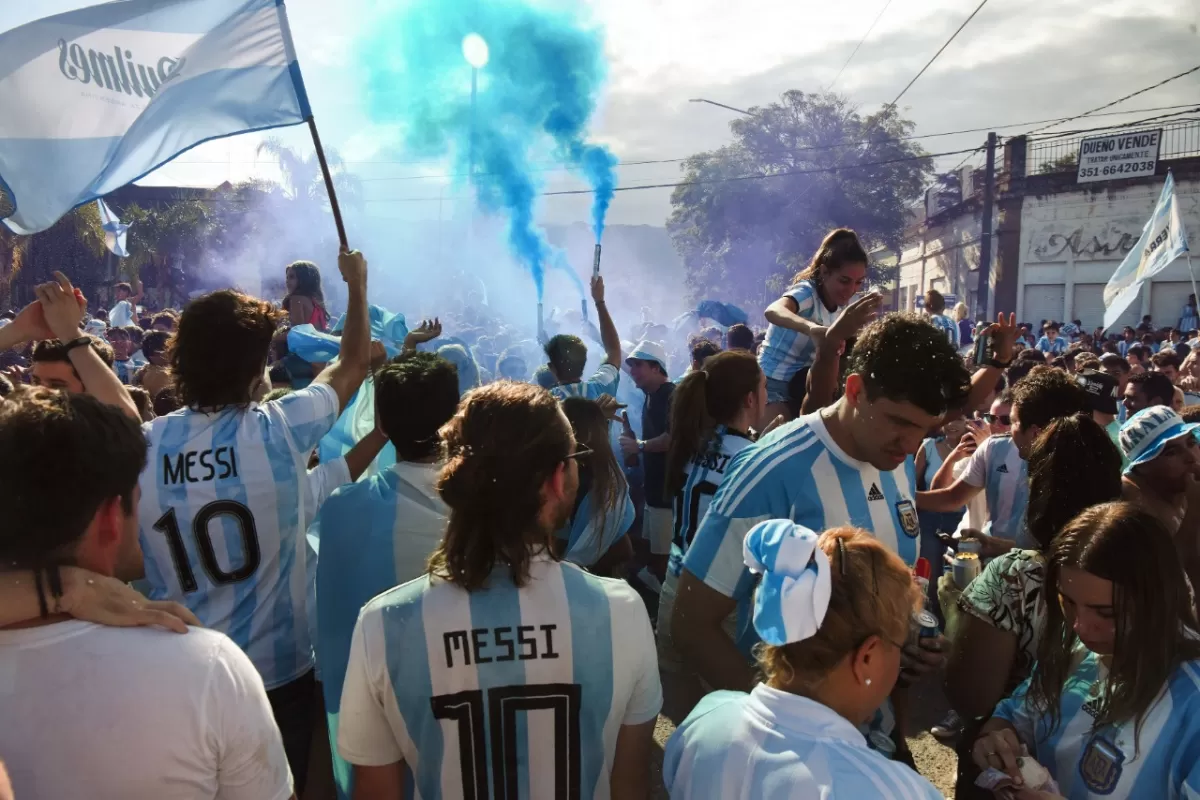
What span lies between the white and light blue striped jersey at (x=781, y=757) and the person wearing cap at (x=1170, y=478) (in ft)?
8.06

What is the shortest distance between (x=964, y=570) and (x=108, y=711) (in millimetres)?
2755

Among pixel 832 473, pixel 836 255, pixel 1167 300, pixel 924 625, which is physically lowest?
pixel 1167 300

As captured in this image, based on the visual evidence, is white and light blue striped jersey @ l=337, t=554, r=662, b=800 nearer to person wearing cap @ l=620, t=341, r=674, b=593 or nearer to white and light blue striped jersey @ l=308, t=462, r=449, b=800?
white and light blue striped jersey @ l=308, t=462, r=449, b=800

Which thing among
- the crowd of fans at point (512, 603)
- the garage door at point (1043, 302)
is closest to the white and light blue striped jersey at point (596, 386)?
the crowd of fans at point (512, 603)

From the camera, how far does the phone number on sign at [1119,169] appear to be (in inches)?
1109

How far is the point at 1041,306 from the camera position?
3122cm

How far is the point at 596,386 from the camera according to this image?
5309 millimetres

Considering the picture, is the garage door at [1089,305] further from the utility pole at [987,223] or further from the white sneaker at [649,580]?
the white sneaker at [649,580]

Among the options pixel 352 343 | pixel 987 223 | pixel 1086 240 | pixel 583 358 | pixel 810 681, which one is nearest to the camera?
pixel 810 681

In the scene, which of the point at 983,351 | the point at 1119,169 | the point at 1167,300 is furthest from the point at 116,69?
the point at 1119,169

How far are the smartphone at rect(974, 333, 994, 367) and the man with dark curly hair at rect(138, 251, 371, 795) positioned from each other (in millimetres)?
2965

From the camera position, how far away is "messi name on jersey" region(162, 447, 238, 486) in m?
2.55

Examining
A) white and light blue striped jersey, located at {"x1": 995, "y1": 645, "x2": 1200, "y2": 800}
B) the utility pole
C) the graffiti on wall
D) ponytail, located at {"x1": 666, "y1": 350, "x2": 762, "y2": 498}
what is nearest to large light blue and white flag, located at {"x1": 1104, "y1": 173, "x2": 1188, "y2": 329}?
ponytail, located at {"x1": 666, "y1": 350, "x2": 762, "y2": 498}

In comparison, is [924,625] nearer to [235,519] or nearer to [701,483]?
[701,483]
